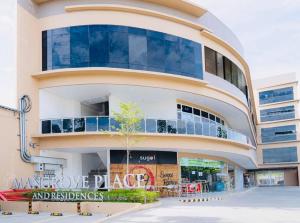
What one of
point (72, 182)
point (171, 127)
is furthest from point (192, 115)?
point (72, 182)

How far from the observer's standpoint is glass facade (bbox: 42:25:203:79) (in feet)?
85.0

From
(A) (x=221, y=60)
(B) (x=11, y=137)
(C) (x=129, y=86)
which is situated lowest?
(B) (x=11, y=137)

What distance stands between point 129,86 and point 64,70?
13.1 ft

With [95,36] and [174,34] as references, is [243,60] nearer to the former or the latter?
[174,34]

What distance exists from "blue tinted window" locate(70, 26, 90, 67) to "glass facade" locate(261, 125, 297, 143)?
2051 inches

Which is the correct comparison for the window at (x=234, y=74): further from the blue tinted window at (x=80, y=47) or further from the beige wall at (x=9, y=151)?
the beige wall at (x=9, y=151)

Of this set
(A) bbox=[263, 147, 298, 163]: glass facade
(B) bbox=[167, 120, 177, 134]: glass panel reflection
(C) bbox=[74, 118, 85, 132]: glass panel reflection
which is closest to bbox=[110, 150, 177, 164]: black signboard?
(B) bbox=[167, 120, 177, 134]: glass panel reflection

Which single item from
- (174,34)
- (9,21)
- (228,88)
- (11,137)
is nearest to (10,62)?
(9,21)

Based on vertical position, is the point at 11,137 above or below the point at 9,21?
below

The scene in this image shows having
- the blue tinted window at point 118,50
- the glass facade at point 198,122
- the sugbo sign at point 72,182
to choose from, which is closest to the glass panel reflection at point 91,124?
the sugbo sign at point 72,182

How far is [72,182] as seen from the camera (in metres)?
27.3

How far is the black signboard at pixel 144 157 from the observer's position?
27.2m

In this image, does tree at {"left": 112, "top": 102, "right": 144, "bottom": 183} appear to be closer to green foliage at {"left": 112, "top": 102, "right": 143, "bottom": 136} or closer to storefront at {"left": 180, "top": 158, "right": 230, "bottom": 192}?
green foliage at {"left": 112, "top": 102, "right": 143, "bottom": 136}

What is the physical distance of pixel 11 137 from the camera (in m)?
24.1
